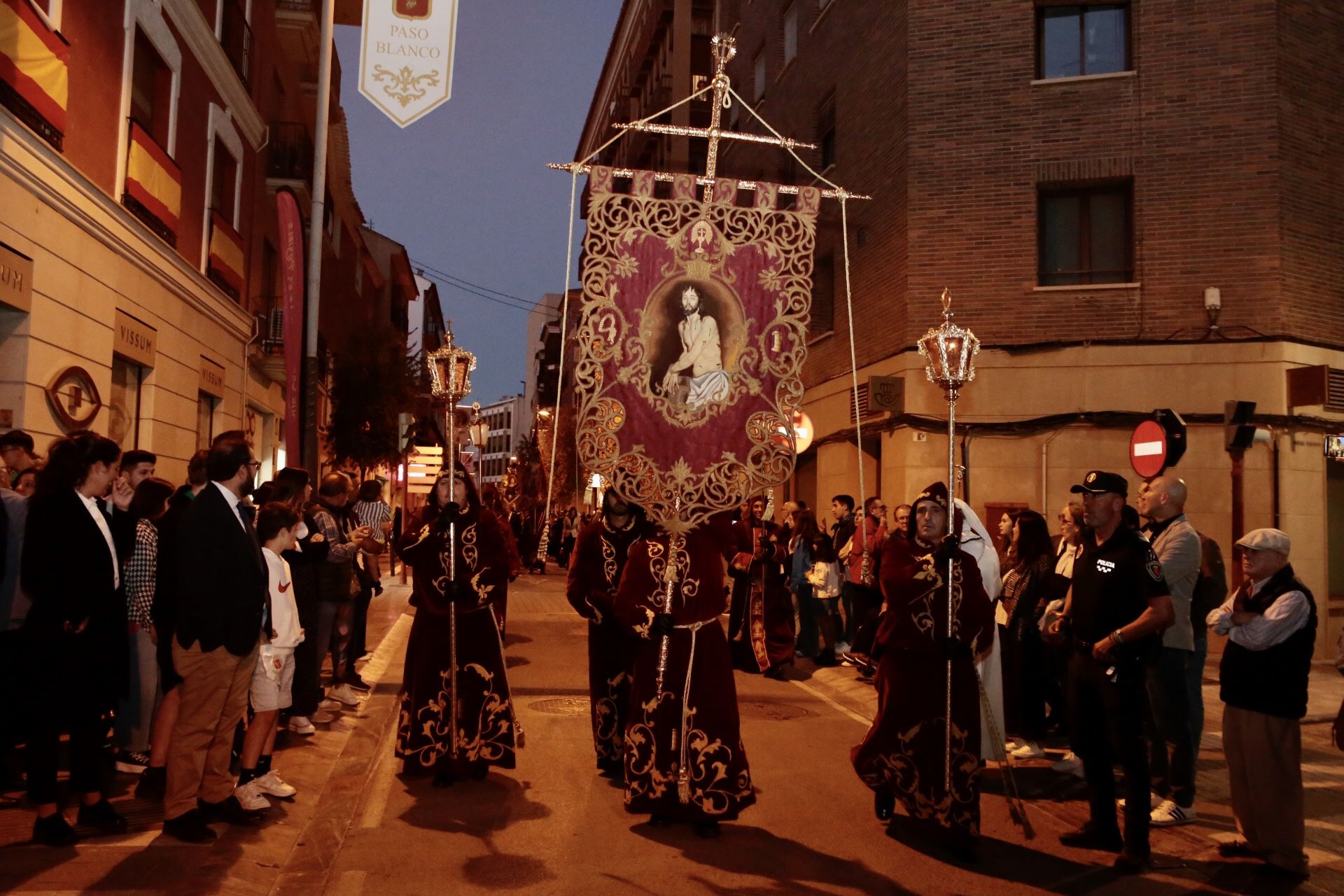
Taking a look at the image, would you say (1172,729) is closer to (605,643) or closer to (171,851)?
(605,643)

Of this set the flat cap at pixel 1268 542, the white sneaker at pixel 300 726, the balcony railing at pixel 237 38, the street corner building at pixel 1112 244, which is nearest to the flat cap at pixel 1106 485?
the flat cap at pixel 1268 542

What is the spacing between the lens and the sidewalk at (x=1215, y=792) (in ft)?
18.7

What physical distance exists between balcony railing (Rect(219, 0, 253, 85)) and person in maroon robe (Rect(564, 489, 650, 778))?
45.3 feet

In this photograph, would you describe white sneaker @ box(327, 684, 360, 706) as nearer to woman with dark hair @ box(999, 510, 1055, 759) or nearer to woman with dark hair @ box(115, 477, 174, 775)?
woman with dark hair @ box(115, 477, 174, 775)

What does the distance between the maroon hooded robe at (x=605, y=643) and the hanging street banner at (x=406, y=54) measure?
21.2 ft

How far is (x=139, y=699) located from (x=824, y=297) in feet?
50.5

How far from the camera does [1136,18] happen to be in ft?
48.5

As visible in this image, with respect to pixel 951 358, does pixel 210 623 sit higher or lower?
lower

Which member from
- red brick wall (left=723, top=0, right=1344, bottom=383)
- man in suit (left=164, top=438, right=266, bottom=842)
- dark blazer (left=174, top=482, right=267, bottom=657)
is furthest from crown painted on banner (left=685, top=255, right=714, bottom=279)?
red brick wall (left=723, top=0, right=1344, bottom=383)

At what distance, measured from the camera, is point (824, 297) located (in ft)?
65.7

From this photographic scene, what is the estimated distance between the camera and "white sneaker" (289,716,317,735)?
8.00 m

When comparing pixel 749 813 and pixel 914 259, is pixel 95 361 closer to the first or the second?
pixel 749 813

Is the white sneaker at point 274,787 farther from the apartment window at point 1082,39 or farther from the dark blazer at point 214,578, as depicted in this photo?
the apartment window at point 1082,39

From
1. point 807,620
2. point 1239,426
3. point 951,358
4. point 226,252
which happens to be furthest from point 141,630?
point 226,252
